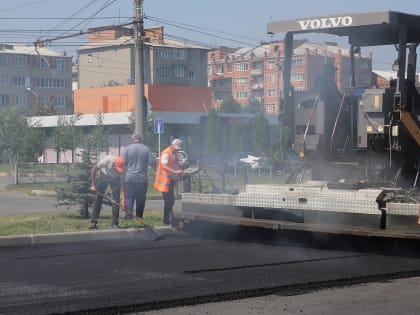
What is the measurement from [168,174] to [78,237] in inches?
106

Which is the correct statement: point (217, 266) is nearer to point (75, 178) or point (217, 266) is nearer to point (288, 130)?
point (288, 130)

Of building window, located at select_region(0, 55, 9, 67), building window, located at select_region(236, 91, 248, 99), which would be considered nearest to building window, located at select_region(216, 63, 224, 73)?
building window, located at select_region(236, 91, 248, 99)

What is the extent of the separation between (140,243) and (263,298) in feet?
16.0

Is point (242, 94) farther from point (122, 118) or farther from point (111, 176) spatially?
point (111, 176)

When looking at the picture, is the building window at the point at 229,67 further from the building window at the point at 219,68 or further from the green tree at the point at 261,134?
the green tree at the point at 261,134

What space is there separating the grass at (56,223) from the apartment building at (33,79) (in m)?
80.3


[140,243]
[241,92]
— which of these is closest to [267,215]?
[140,243]

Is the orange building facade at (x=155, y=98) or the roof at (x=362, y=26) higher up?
the orange building facade at (x=155, y=98)

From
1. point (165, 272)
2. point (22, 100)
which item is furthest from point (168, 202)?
point (22, 100)

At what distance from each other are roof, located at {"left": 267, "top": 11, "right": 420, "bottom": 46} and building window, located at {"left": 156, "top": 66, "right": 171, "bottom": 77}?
3657 inches

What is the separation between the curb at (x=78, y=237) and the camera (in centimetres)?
1200

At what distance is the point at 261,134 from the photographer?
3603cm

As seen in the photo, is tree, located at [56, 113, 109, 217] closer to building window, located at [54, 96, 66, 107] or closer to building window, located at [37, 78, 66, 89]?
building window, located at [37, 78, 66, 89]

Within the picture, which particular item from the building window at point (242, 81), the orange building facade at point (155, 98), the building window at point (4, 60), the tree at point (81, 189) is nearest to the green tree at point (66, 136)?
the orange building facade at point (155, 98)
